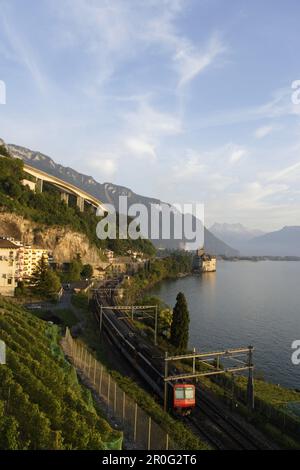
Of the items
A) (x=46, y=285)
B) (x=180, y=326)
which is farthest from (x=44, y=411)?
(x=46, y=285)

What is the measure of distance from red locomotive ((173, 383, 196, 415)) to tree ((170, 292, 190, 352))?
11.5 meters

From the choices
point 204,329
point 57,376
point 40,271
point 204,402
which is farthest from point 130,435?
point 40,271

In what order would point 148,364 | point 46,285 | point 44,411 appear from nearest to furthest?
1. point 44,411
2. point 148,364
3. point 46,285

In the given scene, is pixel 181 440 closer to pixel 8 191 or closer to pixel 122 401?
pixel 122 401

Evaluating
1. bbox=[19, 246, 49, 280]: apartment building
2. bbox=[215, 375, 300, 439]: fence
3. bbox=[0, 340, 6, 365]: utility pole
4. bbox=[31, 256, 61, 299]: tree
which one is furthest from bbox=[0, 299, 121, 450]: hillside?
bbox=[19, 246, 49, 280]: apartment building

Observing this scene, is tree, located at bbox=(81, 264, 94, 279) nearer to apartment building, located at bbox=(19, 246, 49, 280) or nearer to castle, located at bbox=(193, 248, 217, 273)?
apartment building, located at bbox=(19, 246, 49, 280)

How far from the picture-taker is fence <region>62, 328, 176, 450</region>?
36.8 ft

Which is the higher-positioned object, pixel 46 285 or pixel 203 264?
pixel 203 264

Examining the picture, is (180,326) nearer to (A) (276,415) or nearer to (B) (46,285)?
(A) (276,415)

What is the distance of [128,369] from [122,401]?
434 inches

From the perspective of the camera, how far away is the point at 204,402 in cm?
1953

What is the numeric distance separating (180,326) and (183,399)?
1198cm

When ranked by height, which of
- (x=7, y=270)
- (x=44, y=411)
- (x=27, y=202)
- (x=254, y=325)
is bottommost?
(x=254, y=325)

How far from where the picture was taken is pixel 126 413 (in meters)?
13.2
